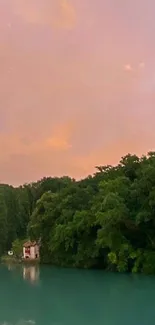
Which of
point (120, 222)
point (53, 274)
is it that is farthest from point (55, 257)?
point (120, 222)

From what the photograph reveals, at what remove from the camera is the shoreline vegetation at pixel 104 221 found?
26.4m

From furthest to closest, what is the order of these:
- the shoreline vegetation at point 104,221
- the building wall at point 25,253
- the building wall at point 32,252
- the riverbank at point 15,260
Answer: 1. the building wall at point 25,253
2. the building wall at point 32,252
3. the riverbank at point 15,260
4. the shoreline vegetation at point 104,221

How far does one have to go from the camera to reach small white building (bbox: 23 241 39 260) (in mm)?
39847

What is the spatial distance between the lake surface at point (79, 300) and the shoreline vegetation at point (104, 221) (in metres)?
1.77

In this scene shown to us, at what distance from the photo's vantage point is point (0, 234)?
48281mm

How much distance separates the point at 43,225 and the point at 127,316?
22.2 m

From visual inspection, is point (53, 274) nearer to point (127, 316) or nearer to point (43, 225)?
point (43, 225)

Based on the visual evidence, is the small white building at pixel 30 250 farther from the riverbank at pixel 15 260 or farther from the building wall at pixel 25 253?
the riverbank at pixel 15 260

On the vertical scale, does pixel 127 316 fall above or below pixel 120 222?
below

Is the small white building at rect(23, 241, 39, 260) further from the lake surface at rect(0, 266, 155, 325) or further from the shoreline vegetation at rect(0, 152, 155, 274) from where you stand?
the lake surface at rect(0, 266, 155, 325)

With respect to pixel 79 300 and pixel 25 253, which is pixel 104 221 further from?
pixel 25 253

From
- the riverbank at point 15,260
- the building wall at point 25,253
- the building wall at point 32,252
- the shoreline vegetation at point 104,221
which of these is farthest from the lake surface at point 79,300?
the building wall at point 25,253

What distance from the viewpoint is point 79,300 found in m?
17.2

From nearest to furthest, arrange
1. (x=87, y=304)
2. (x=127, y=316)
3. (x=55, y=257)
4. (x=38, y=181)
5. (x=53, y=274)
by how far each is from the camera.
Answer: (x=127, y=316), (x=87, y=304), (x=53, y=274), (x=55, y=257), (x=38, y=181)
